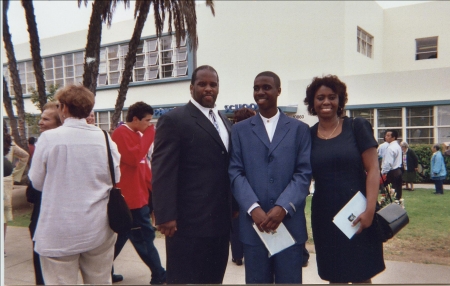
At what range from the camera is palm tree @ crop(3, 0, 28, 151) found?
8.87 feet

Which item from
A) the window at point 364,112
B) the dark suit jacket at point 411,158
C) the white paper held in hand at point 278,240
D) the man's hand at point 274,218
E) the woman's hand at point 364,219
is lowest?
the white paper held in hand at point 278,240

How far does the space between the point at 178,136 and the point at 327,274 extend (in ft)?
4.54

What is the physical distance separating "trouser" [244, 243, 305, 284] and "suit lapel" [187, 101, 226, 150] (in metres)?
0.70

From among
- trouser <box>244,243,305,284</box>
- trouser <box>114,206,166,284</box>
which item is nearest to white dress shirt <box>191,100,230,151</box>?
trouser <box>244,243,305,284</box>

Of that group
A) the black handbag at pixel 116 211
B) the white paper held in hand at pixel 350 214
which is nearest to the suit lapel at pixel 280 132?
the white paper held in hand at pixel 350 214

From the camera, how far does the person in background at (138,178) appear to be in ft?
10.8

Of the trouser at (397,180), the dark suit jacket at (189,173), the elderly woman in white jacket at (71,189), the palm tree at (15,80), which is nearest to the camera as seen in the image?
the elderly woman in white jacket at (71,189)

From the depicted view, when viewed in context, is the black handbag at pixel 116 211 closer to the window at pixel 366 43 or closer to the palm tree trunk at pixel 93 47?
the palm tree trunk at pixel 93 47

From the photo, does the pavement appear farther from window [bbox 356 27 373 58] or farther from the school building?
window [bbox 356 27 373 58]

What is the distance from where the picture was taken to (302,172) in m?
2.12

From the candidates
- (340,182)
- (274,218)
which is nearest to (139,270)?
(274,218)

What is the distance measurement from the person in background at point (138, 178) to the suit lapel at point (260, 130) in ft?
4.48

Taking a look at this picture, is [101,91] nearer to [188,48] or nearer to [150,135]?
[150,135]

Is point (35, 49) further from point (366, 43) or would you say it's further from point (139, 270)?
point (366, 43)
